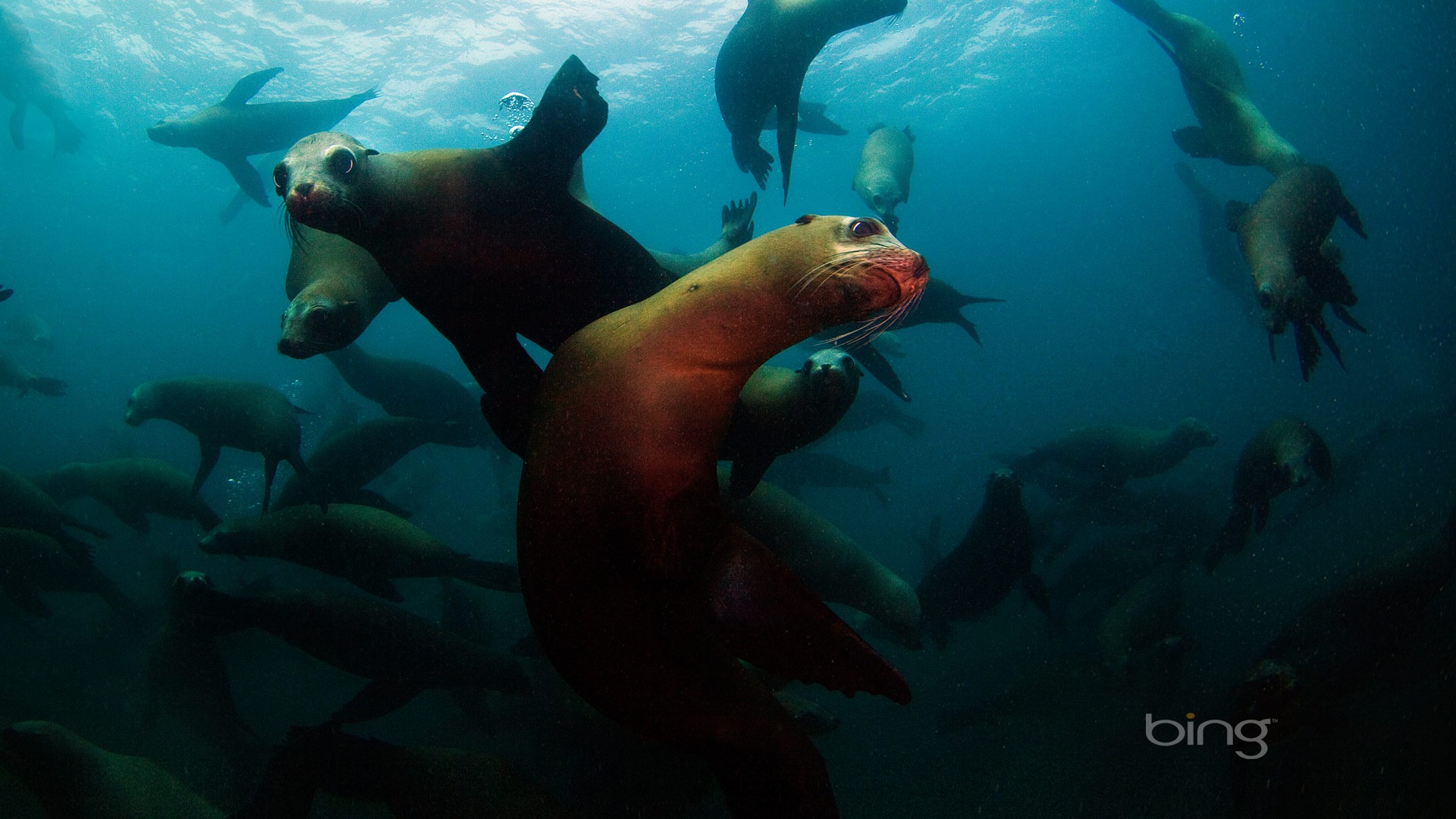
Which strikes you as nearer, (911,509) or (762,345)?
(762,345)

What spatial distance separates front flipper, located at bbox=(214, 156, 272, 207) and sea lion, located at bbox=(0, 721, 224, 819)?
35.9ft

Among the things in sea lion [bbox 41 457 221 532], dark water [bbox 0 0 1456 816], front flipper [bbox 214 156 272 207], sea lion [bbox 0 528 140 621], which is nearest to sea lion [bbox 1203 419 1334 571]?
dark water [bbox 0 0 1456 816]

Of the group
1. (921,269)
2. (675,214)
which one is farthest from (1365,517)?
(675,214)

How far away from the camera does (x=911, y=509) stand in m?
19.5

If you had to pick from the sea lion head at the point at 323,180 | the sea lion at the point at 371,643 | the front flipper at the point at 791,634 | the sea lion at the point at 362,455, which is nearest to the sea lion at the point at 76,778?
the sea lion at the point at 371,643

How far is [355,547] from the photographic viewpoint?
502 cm

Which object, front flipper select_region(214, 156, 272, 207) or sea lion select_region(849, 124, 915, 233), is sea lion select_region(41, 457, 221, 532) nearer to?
front flipper select_region(214, 156, 272, 207)

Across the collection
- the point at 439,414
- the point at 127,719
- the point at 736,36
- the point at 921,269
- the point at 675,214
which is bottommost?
the point at 675,214

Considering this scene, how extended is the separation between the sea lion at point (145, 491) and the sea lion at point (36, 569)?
2.76ft

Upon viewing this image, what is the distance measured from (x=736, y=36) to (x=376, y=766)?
275 inches

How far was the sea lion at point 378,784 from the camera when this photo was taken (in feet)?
11.2

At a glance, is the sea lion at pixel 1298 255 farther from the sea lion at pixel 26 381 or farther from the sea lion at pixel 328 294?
the sea lion at pixel 26 381

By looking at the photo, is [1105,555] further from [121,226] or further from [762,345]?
[121,226]

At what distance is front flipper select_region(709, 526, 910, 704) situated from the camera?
1660 millimetres
